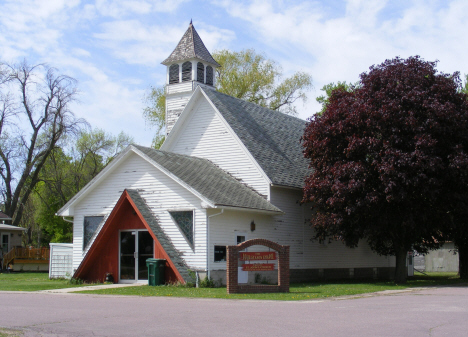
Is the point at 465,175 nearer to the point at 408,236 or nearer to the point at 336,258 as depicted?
the point at 408,236

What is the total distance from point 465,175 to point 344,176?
4.27m

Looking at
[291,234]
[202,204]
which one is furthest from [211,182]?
[291,234]

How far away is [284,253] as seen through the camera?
58.5ft

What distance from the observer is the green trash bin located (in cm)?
2081

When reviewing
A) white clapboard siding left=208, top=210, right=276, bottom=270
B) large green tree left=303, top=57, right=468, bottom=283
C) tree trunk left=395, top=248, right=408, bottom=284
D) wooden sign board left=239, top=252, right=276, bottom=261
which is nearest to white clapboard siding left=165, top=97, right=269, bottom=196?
white clapboard siding left=208, top=210, right=276, bottom=270

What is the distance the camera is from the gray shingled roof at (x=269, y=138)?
2519 cm

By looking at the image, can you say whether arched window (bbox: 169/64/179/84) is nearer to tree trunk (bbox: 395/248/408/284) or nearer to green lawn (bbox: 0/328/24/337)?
tree trunk (bbox: 395/248/408/284)

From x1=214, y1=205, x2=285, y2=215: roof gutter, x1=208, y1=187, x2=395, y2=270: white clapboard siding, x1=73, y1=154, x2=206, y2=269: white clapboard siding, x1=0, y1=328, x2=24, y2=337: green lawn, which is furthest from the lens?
x1=208, y1=187, x2=395, y2=270: white clapboard siding

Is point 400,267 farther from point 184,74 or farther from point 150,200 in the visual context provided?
point 184,74

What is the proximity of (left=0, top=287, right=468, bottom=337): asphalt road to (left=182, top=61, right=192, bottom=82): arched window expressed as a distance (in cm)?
1863

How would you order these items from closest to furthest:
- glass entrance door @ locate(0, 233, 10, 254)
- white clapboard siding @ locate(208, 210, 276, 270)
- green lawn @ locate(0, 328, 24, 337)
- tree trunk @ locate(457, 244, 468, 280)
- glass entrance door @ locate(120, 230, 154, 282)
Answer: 1. green lawn @ locate(0, 328, 24, 337)
2. white clapboard siding @ locate(208, 210, 276, 270)
3. glass entrance door @ locate(120, 230, 154, 282)
4. tree trunk @ locate(457, 244, 468, 280)
5. glass entrance door @ locate(0, 233, 10, 254)

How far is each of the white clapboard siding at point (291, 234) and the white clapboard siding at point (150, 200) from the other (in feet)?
1.89

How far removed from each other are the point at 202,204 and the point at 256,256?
385 cm

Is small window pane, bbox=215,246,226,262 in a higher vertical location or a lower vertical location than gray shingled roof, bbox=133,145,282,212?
lower
